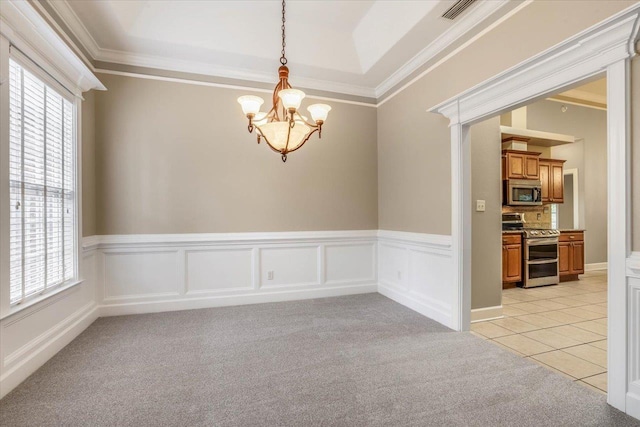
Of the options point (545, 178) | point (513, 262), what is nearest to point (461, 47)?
point (513, 262)

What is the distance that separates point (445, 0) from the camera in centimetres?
273

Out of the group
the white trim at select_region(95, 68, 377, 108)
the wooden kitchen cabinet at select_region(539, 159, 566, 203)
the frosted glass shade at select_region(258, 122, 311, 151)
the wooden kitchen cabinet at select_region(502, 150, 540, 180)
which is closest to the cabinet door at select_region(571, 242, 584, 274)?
the wooden kitchen cabinet at select_region(539, 159, 566, 203)

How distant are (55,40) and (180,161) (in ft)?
5.40

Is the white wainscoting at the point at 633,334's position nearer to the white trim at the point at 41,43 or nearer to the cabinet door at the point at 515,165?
the cabinet door at the point at 515,165

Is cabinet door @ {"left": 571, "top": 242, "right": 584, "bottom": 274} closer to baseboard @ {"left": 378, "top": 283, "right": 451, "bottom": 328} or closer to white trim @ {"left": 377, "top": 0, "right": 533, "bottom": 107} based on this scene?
baseboard @ {"left": 378, "top": 283, "right": 451, "bottom": 328}

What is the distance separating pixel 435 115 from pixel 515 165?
9.50 feet

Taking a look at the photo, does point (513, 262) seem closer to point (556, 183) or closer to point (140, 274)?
point (556, 183)

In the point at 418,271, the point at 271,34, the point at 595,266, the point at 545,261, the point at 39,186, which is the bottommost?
the point at 595,266

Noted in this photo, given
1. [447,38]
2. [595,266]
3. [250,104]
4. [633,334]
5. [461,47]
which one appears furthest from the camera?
[595,266]

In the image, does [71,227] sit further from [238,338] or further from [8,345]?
[238,338]

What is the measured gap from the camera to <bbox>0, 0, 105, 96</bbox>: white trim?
2113 mm

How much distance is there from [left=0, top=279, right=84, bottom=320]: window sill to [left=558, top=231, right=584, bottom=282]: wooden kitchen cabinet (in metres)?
7.22

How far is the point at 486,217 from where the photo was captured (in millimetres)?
3625

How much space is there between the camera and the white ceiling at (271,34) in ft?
9.93
